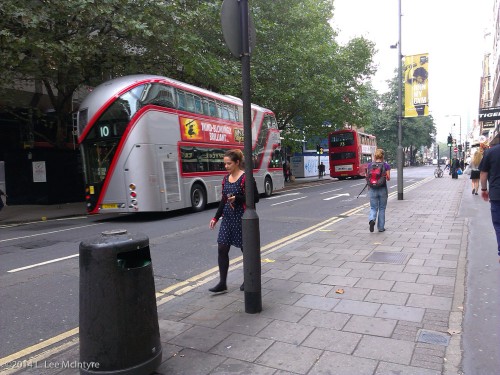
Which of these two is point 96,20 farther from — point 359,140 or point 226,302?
point 359,140

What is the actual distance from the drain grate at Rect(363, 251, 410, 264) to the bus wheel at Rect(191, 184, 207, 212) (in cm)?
808

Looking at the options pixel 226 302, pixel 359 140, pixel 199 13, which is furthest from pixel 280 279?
A: pixel 359 140

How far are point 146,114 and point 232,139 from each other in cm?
523

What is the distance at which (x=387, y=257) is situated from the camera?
614cm

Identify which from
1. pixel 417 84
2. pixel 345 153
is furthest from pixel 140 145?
pixel 345 153

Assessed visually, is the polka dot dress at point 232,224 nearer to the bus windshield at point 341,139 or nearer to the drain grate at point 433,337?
the drain grate at point 433,337

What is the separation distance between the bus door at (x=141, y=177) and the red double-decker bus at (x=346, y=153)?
23.4 metres

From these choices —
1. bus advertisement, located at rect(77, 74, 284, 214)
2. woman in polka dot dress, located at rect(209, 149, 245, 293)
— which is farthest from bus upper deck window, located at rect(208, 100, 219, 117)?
woman in polka dot dress, located at rect(209, 149, 245, 293)

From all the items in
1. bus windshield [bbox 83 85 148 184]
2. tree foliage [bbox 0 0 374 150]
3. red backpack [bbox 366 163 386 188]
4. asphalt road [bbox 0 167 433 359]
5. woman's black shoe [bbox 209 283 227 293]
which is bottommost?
asphalt road [bbox 0 167 433 359]

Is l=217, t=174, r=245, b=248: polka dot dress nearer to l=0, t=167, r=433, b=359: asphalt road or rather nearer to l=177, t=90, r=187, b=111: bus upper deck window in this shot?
l=0, t=167, r=433, b=359: asphalt road

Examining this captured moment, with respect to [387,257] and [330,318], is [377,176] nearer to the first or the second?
[387,257]

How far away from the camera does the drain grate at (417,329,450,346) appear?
327 cm

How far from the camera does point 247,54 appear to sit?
12.7 feet

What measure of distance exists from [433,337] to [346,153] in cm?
3048
